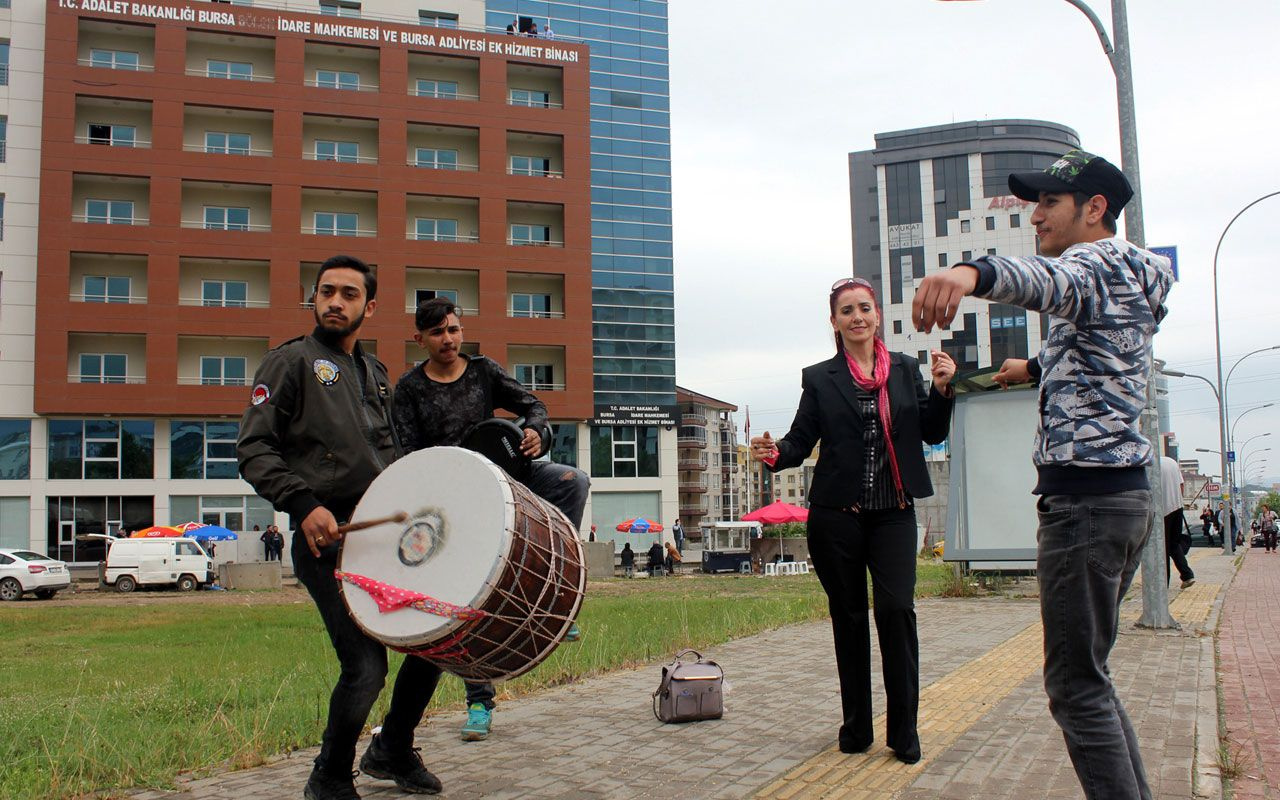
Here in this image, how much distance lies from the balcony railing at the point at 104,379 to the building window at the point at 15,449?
2582 millimetres

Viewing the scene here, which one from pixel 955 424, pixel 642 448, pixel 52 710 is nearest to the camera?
pixel 52 710

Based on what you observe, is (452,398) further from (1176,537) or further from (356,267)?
(1176,537)

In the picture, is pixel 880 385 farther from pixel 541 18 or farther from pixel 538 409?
pixel 541 18

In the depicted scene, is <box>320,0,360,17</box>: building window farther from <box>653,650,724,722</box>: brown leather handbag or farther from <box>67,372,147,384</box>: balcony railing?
<box>653,650,724,722</box>: brown leather handbag

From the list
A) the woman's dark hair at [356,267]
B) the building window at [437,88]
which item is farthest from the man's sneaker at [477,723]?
the building window at [437,88]

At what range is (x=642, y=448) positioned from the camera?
2104 inches

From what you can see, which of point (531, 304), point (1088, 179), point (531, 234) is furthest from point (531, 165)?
point (1088, 179)

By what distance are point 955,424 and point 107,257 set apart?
42.1 metres

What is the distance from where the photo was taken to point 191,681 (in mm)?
8305

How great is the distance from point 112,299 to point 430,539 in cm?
4724

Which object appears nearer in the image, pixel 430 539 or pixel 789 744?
pixel 430 539

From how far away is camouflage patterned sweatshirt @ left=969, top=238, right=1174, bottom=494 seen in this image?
10.2ft

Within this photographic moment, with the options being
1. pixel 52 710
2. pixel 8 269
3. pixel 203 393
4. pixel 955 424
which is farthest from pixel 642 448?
pixel 52 710

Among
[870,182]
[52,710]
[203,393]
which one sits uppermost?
[870,182]
